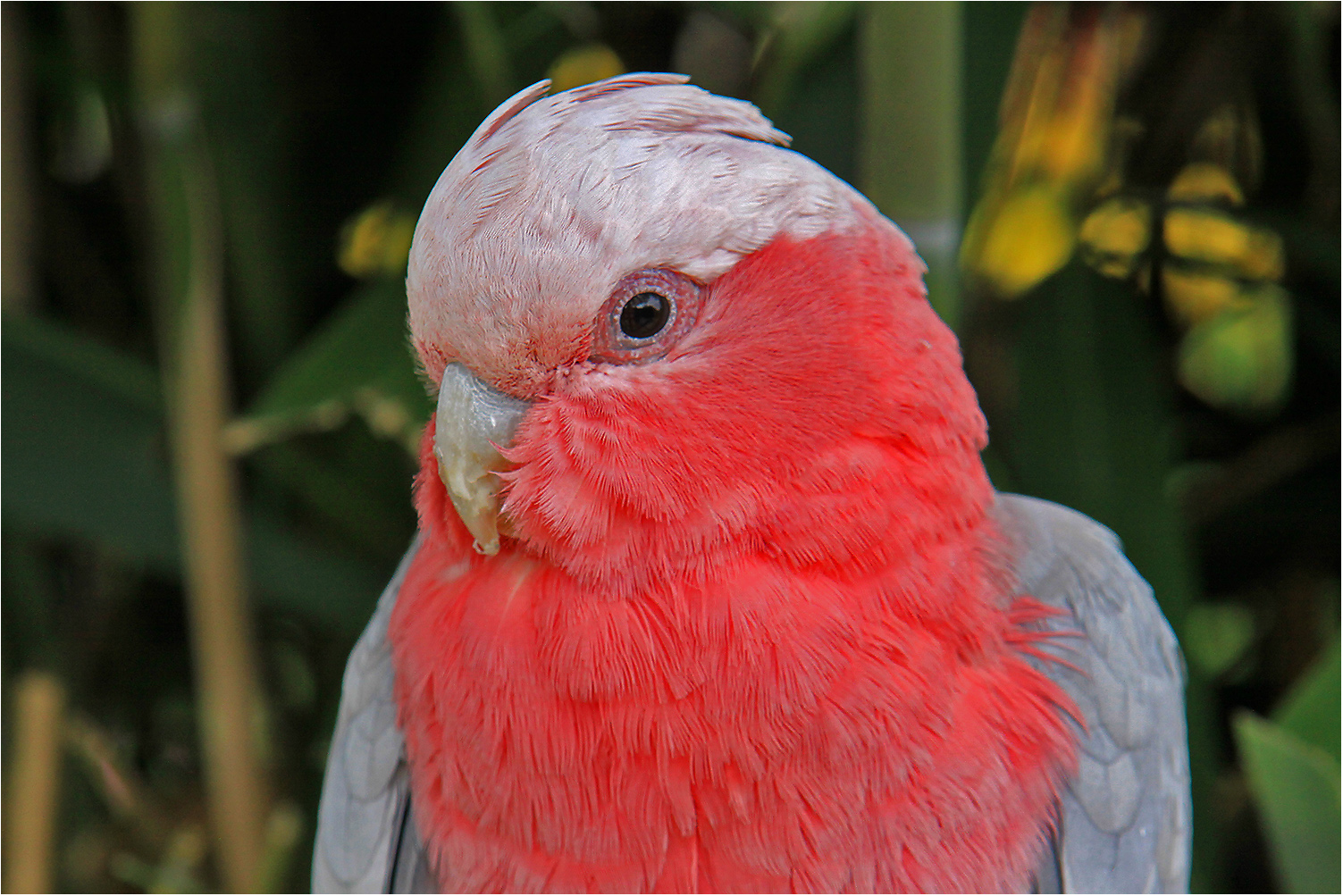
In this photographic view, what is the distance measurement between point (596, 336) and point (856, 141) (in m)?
0.61

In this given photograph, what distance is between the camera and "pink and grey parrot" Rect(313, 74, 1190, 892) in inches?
29.2

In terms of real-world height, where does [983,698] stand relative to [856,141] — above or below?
below

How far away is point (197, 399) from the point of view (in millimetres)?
1285

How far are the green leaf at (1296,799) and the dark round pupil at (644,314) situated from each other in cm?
56

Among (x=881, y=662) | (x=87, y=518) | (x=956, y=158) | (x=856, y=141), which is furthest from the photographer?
(x=87, y=518)

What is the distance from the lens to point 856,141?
4.03 ft

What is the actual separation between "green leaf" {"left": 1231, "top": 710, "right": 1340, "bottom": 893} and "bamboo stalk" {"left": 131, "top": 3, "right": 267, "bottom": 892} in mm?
1103

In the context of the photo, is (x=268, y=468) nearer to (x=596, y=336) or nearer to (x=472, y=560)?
(x=472, y=560)

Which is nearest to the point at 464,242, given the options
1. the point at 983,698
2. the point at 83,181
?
the point at 983,698

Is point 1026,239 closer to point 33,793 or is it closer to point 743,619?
point 743,619

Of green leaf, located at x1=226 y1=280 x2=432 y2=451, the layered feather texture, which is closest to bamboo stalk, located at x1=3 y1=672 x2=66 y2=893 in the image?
green leaf, located at x1=226 y1=280 x2=432 y2=451

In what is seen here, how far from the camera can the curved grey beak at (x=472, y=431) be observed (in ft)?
2.51

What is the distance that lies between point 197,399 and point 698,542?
78cm

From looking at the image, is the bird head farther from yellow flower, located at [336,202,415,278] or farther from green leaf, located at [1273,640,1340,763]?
yellow flower, located at [336,202,415,278]
